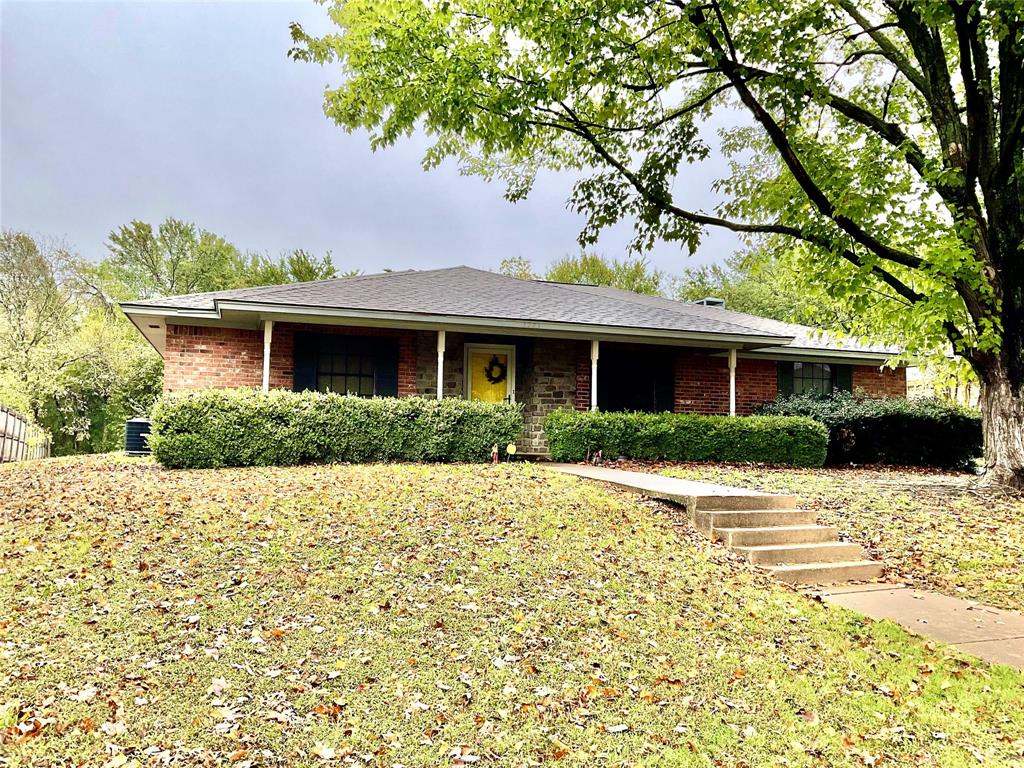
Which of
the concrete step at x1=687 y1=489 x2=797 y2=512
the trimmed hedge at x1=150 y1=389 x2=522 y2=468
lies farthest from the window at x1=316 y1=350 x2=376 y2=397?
the concrete step at x1=687 y1=489 x2=797 y2=512

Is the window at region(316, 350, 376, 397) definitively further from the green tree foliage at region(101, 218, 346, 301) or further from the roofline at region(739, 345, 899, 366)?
the green tree foliage at region(101, 218, 346, 301)

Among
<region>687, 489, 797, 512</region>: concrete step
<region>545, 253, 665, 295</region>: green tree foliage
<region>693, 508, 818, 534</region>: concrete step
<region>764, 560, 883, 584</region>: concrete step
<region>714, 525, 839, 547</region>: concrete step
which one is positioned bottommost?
<region>764, 560, 883, 584</region>: concrete step

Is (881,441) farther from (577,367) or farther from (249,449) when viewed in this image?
(249,449)

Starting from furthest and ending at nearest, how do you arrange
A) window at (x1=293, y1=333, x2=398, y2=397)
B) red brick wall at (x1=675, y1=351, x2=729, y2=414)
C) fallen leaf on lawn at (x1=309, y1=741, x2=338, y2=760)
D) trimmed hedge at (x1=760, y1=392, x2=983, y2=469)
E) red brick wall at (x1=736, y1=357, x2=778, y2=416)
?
red brick wall at (x1=736, y1=357, x2=778, y2=416), red brick wall at (x1=675, y1=351, x2=729, y2=414), trimmed hedge at (x1=760, y1=392, x2=983, y2=469), window at (x1=293, y1=333, x2=398, y2=397), fallen leaf on lawn at (x1=309, y1=741, x2=338, y2=760)

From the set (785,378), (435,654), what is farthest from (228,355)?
(785,378)

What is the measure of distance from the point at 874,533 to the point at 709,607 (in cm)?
358

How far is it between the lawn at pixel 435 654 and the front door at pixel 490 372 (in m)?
7.11

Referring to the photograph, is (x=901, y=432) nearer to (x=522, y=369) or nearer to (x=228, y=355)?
(x=522, y=369)

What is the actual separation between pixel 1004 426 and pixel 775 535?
5050 mm

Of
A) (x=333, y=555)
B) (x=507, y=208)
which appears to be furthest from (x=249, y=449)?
(x=507, y=208)

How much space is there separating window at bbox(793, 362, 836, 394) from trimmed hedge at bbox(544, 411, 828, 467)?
3.29m

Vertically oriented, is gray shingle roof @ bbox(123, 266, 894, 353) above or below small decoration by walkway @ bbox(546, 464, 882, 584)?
above

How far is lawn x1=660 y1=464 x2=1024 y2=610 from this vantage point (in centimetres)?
599

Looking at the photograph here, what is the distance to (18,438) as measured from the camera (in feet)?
54.0
